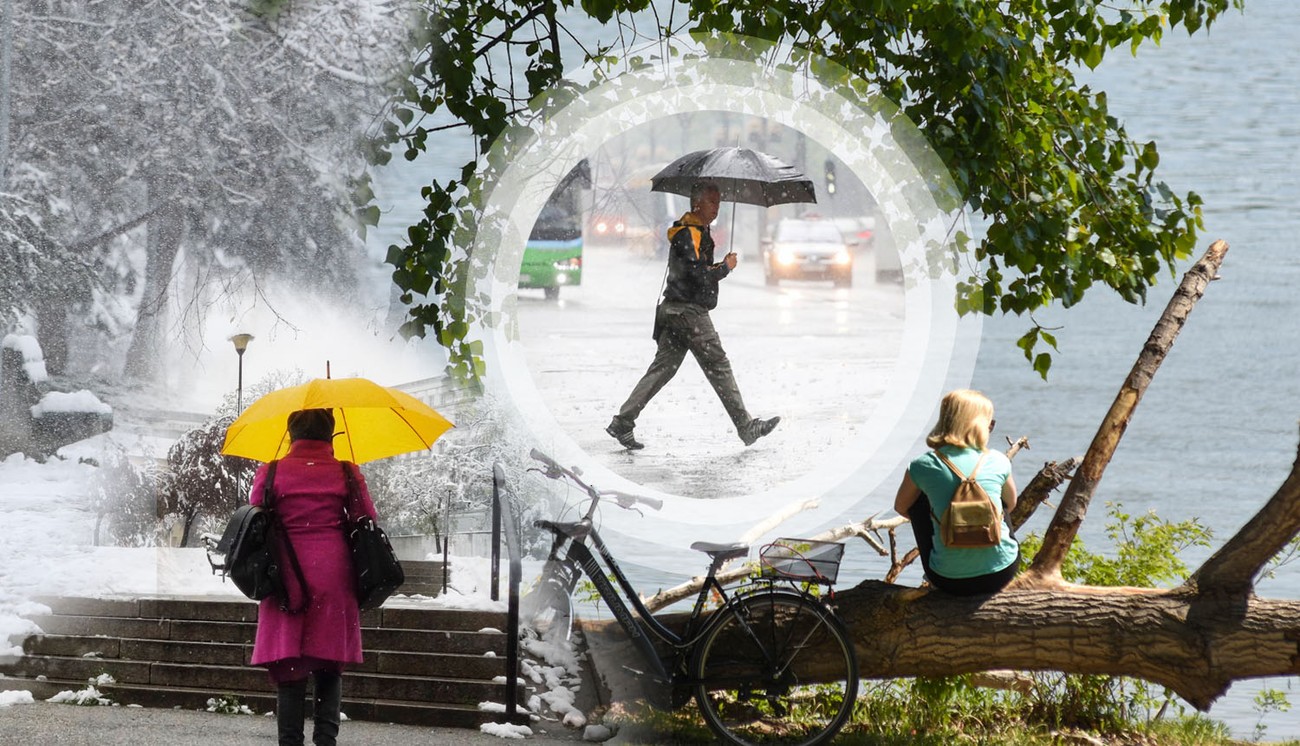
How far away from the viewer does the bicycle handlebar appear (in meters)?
4.81

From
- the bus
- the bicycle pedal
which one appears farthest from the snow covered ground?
the bus

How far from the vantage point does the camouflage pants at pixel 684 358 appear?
4676 millimetres

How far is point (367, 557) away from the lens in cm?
389

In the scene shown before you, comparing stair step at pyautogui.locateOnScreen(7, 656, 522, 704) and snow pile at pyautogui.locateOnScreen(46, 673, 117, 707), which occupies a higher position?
stair step at pyautogui.locateOnScreen(7, 656, 522, 704)

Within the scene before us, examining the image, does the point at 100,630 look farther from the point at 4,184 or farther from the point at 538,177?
the point at 538,177

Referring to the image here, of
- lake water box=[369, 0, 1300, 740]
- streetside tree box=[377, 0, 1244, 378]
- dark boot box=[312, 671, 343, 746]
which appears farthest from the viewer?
lake water box=[369, 0, 1300, 740]

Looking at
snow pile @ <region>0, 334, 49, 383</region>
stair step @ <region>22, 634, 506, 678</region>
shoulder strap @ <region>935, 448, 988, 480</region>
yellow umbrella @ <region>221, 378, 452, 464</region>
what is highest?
snow pile @ <region>0, 334, 49, 383</region>

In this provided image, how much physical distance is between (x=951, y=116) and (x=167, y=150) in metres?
2.90

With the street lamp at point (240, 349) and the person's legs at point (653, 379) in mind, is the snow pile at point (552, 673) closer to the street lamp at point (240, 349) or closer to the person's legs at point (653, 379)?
the person's legs at point (653, 379)

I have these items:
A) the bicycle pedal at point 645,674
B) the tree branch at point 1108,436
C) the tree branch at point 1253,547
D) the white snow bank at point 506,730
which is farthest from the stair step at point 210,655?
the tree branch at point 1253,547

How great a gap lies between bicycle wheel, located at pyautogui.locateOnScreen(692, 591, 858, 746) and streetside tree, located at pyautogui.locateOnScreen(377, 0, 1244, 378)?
3.88 ft

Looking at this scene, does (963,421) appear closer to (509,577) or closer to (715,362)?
(715,362)

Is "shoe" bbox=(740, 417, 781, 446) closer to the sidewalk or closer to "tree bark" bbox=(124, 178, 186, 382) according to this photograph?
the sidewalk

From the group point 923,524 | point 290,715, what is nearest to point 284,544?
point 290,715
